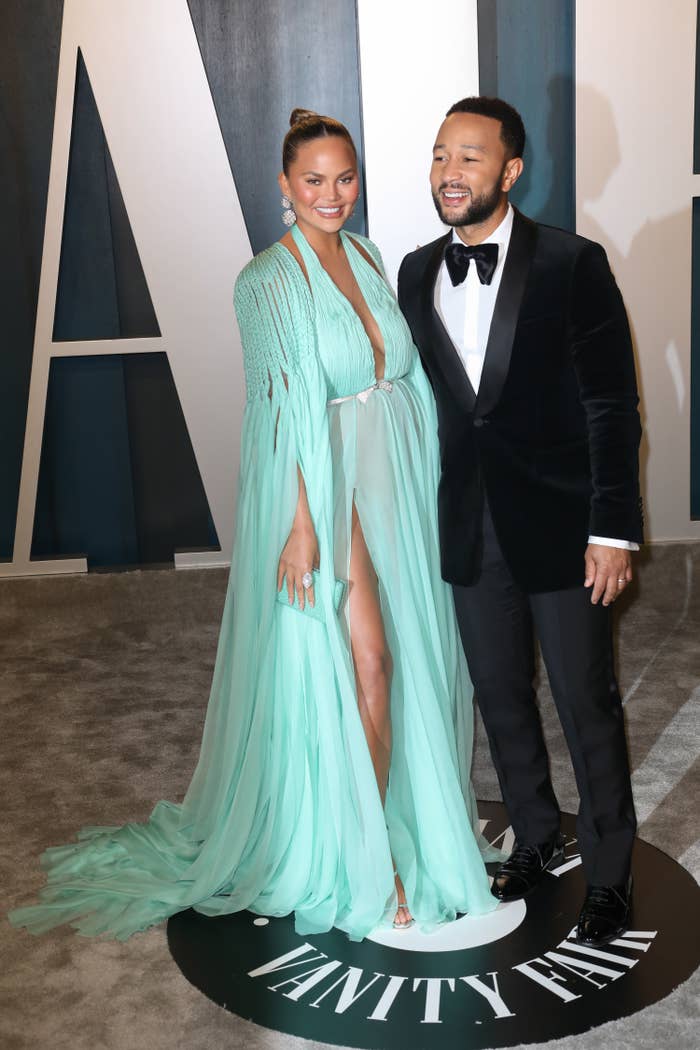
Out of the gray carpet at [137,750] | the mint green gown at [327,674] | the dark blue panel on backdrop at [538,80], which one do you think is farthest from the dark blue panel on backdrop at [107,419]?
the mint green gown at [327,674]

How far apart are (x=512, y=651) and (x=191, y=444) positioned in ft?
8.57

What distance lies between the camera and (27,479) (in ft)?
15.5

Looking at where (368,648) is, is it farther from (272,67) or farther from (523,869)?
(272,67)

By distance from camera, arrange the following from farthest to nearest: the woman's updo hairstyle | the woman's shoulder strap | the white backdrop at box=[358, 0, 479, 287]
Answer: the white backdrop at box=[358, 0, 479, 287], the woman's shoulder strap, the woman's updo hairstyle

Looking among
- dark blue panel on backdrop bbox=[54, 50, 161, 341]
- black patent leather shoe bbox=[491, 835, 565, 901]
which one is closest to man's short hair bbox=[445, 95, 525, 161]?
black patent leather shoe bbox=[491, 835, 565, 901]

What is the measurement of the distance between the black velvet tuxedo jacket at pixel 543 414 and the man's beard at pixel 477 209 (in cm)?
7

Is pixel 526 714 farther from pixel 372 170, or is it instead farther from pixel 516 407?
Result: pixel 372 170

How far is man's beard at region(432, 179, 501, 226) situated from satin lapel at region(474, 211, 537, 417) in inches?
3.0

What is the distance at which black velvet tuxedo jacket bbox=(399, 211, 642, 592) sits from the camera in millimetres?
2381

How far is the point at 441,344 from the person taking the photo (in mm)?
2521

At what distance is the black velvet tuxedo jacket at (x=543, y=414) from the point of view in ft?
7.81

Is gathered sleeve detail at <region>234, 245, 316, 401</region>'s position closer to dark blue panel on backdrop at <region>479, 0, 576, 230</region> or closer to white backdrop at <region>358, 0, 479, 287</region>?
white backdrop at <region>358, 0, 479, 287</region>

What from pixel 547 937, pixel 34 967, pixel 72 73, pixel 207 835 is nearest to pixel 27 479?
pixel 72 73

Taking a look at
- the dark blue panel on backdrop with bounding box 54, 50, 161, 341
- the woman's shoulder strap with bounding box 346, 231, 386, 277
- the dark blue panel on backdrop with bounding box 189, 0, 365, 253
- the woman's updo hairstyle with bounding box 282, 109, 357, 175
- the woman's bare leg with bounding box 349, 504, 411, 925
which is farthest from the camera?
the dark blue panel on backdrop with bounding box 54, 50, 161, 341
